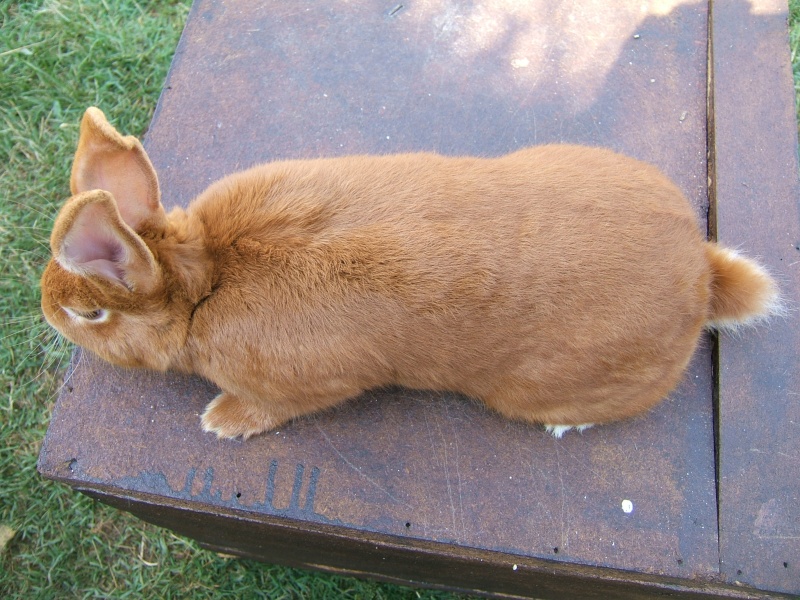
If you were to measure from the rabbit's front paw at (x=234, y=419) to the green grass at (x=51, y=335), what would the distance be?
1030 millimetres

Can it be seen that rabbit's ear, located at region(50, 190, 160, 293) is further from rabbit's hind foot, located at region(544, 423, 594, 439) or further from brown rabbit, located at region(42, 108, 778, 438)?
rabbit's hind foot, located at region(544, 423, 594, 439)

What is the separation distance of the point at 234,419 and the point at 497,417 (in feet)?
3.13

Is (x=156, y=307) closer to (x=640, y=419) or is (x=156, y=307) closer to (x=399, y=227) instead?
(x=399, y=227)

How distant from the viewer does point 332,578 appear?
10.1ft

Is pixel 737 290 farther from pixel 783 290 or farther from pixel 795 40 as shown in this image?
pixel 795 40

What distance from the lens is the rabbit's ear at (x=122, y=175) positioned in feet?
6.31

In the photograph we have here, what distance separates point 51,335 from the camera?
8.87ft

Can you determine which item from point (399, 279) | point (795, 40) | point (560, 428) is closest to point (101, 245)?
point (399, 279)

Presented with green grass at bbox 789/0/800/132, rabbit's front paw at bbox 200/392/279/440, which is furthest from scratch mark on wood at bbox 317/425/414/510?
green grass at bbox 789/0/800/132

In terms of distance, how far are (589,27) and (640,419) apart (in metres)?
1.91

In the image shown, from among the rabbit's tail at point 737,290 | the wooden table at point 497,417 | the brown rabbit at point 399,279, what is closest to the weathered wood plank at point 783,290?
the wooden table at point 497,417

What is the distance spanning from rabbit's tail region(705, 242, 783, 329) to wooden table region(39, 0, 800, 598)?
162 millimetres

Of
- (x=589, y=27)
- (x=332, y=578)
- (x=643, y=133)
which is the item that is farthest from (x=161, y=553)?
(x=589, y=27)

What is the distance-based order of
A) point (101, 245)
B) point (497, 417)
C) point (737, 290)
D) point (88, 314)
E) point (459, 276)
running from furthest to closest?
point (497, 417), point (737, 290), point (88, 314), point (459, 276), point (101, 245)
